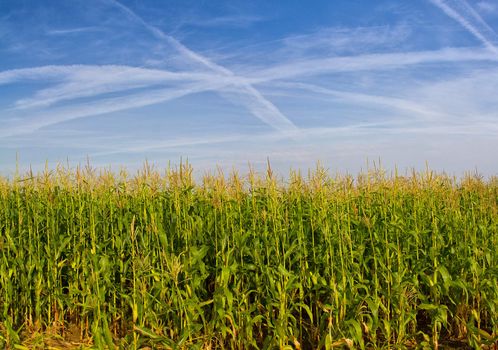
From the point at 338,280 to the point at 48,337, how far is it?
3611mm

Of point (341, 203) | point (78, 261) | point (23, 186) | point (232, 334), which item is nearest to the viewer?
point (232, 334)

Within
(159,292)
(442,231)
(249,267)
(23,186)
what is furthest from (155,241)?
(442,231)

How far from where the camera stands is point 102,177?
8125 mm

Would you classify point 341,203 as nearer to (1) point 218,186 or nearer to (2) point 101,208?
(1) point 218,186

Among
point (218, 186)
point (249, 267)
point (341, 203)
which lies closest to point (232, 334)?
point (249, 267)

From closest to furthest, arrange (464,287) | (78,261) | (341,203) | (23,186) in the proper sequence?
(464,287) → (78,261) → (341,203) → (23,186)

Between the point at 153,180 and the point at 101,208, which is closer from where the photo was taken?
the point at 153,180

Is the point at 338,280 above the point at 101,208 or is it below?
below

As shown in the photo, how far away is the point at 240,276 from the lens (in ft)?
19.1

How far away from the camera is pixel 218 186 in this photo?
6578 mm

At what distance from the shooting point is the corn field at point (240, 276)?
207 inches

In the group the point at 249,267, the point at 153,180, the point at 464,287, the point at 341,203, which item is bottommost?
the point at 464,287

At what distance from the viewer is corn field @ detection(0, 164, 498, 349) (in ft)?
17.2

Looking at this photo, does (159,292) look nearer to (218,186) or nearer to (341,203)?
(218,186)
